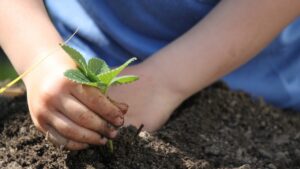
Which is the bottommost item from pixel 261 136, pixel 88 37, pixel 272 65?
pixel 261 136

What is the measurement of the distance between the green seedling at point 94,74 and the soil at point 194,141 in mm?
139

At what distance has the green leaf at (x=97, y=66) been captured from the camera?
109 cm

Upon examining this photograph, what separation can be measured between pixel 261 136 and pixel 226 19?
29 cm

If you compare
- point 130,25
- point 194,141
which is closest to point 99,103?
point 194,141

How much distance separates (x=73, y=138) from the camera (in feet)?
3.75

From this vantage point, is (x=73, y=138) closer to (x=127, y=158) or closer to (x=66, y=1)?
(x=127, y=158)

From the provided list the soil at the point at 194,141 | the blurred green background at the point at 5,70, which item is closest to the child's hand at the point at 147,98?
the soil at the point at 194,141

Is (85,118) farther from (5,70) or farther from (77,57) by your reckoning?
(5,70)

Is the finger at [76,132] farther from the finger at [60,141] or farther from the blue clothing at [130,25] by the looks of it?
the blue clothing at [130,25]

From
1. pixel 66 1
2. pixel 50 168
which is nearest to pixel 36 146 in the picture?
pixel 50 168

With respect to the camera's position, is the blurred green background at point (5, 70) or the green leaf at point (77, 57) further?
the blurred green background at point (5, 70)

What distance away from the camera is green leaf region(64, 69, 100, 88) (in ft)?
3.41

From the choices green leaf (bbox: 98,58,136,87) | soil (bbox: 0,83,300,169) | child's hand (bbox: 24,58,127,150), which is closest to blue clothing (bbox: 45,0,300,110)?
soil (bbox: 0,83,300,169)

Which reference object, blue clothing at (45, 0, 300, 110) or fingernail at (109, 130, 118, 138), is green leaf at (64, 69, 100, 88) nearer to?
fingernail at (109, 130, 118, 138)
